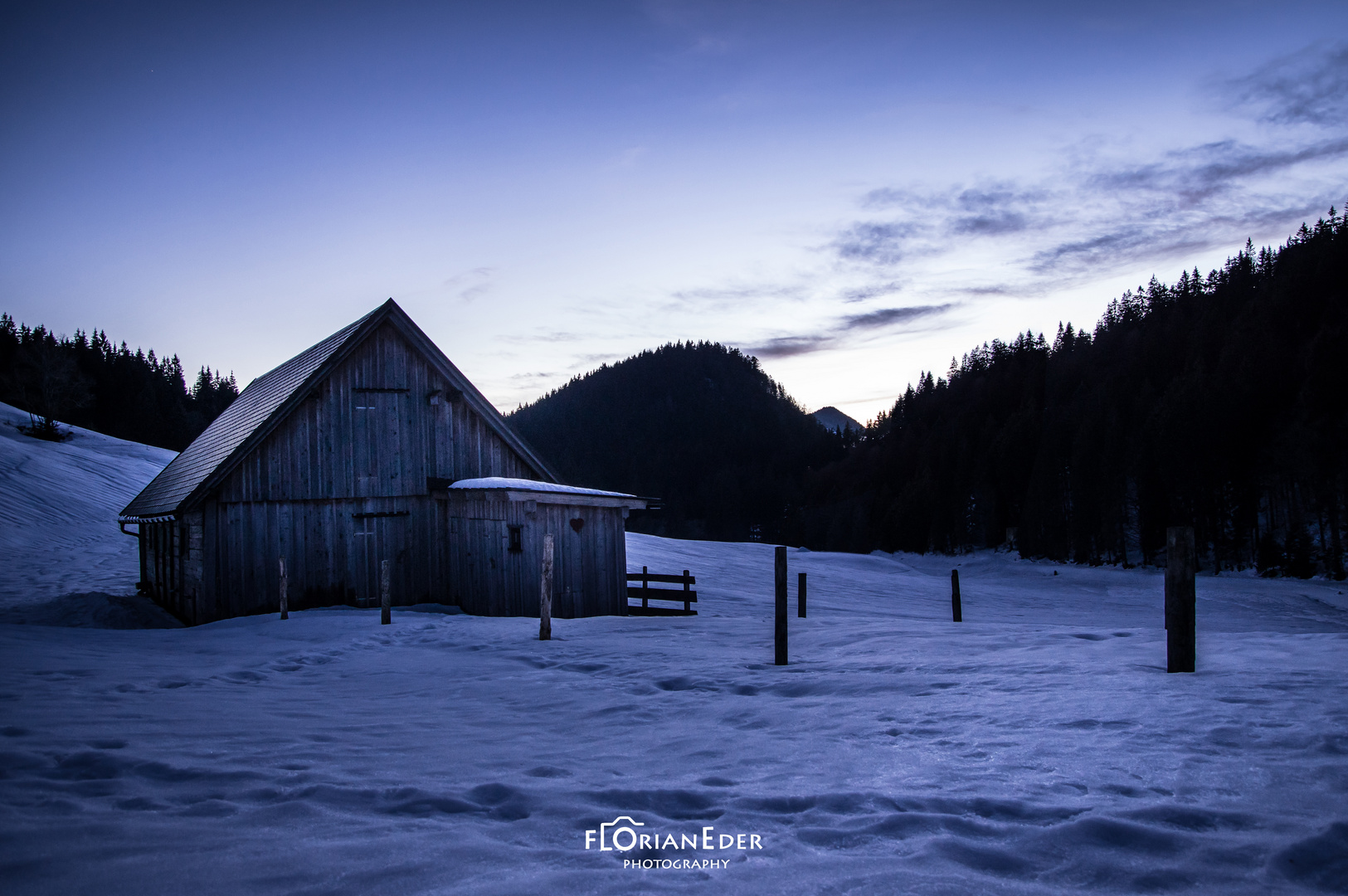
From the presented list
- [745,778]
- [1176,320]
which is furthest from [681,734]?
[1176,320]

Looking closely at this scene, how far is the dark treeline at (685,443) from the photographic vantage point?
124 m

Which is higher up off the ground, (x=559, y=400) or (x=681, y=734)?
(x=559, y=400)

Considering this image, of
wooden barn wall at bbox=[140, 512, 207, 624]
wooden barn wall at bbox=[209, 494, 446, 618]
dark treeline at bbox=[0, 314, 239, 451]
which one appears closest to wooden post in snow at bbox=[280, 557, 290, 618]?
wooden barn wall at bbox=[209, 494, 446, 618]

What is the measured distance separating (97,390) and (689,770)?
107m

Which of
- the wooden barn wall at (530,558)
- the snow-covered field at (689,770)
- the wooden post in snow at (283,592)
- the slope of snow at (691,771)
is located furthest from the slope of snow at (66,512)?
the slope of snow at (691,771)

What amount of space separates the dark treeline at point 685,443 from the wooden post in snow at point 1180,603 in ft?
319

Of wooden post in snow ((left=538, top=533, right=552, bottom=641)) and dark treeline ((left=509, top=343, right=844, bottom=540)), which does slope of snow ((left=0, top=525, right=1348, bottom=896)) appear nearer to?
wooden post in snow ((left=538, top=533, right=552, bottom=641))

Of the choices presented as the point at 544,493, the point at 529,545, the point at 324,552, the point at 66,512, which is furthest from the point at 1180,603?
the point at 66,512

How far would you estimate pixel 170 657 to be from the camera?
31.8ft

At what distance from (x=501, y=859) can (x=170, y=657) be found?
9.24 m

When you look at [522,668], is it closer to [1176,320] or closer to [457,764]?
[457,764]

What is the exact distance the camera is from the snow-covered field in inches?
116

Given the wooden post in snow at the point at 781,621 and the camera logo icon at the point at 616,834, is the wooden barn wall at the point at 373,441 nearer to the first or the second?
the wooden post in snow at the point at 781,621

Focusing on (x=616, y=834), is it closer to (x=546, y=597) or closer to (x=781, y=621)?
(x=781, y=621)
